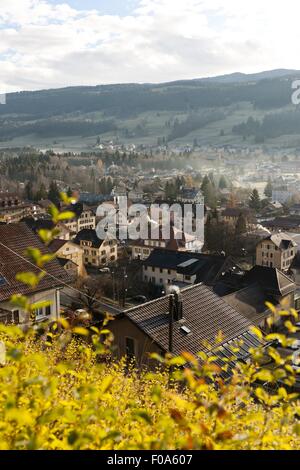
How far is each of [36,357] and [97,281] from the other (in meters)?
29.0

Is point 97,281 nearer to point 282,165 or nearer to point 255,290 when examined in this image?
point 255,290

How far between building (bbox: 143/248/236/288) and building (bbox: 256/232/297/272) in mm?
5303

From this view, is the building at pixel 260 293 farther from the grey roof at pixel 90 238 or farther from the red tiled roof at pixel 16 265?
the grey roof at pixel 90 238

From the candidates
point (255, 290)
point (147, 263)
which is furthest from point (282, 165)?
point (255, 290)

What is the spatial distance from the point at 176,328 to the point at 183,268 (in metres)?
20.8

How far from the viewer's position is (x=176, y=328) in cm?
1150

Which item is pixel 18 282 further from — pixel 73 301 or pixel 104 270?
pixel 104 270

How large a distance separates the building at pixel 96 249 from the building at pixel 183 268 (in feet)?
20.5

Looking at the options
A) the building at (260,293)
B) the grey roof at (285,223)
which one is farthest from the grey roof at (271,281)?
the grey roof at (285,223)

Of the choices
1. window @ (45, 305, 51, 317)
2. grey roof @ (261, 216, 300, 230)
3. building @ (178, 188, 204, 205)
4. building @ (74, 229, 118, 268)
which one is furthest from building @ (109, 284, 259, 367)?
building @ (178, 188, 204, 205)

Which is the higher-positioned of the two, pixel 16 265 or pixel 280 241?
pixel 16 265

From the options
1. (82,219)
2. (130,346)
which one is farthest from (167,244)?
(130,346)

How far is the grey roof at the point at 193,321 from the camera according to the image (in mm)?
11172

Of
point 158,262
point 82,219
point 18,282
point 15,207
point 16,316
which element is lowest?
point 82,219
